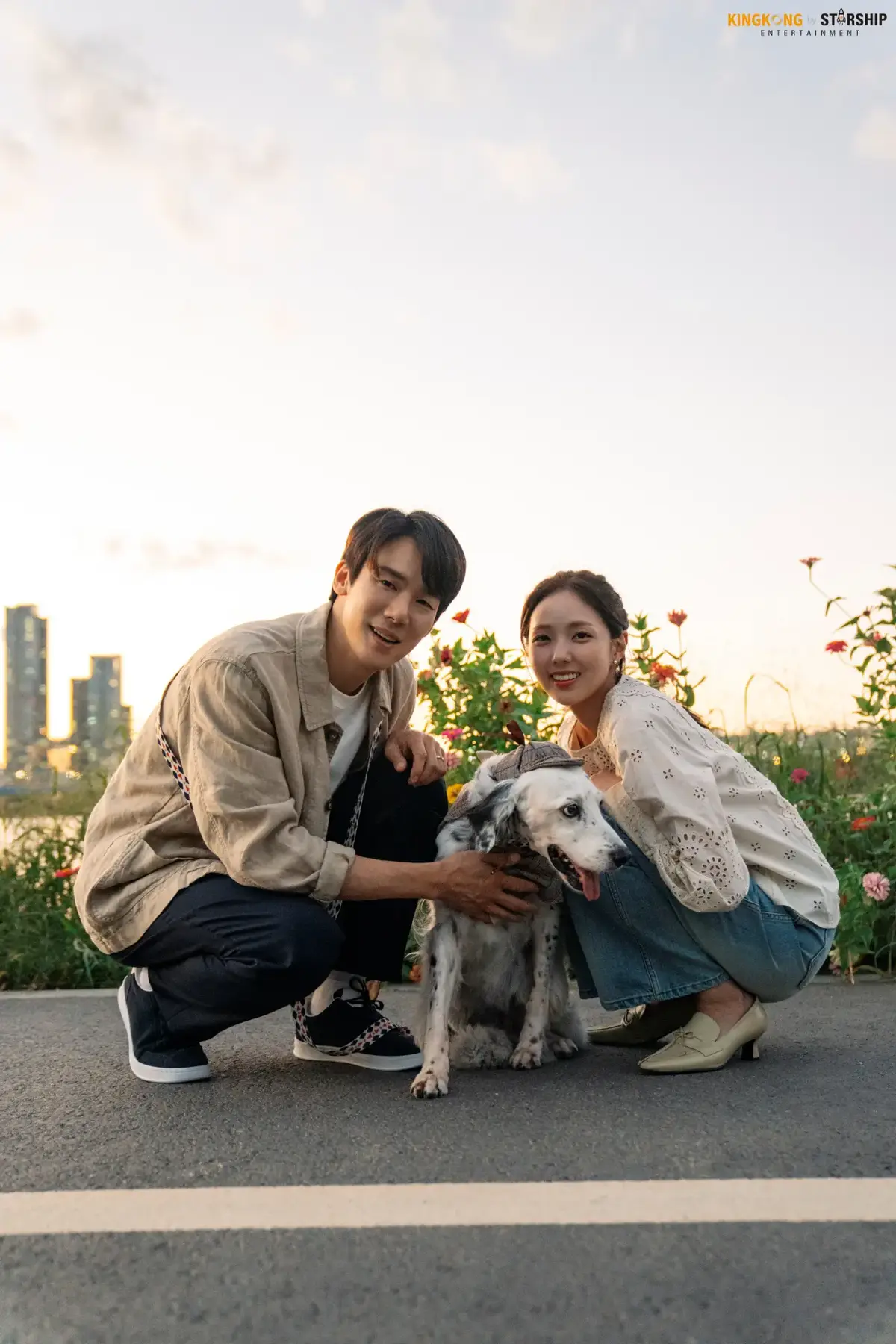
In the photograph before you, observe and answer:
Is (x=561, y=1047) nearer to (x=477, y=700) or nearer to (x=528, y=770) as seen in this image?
(x=528, y=770)

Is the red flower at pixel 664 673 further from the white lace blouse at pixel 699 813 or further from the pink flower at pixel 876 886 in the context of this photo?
the white lace blouse at pixel 699 813

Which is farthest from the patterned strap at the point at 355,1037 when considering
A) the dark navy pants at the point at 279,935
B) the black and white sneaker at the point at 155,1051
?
the black and white sneaker at the point at 155,1051

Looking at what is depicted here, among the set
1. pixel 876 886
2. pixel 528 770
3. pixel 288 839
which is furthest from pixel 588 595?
pixel 876 886

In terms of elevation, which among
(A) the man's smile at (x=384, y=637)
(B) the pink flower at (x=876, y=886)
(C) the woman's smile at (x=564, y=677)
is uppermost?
(A) the man's smile at (x=384, y=637)

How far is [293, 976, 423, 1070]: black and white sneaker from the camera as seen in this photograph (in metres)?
3.34

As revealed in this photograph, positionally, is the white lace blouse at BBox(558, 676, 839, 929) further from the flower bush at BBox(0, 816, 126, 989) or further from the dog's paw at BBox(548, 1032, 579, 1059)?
the flower bush at BBox(0, 816, 126, 989)

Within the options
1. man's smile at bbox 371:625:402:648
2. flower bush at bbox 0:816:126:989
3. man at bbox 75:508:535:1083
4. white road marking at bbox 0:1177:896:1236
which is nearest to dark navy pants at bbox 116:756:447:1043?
man at bbox 75:508:535:1083

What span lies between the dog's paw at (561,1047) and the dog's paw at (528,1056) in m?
0.12

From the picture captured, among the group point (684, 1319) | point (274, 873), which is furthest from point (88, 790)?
point (684, 1319)

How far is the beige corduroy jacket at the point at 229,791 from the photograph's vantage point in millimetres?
2984

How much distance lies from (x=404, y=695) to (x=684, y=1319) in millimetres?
2199

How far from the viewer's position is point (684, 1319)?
1.61 metres

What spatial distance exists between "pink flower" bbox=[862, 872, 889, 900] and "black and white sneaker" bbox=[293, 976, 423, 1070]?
2065 millimetres

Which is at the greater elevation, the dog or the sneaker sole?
the dog
